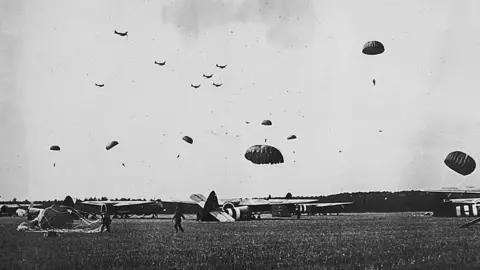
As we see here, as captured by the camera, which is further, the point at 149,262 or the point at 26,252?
the point at 26,252

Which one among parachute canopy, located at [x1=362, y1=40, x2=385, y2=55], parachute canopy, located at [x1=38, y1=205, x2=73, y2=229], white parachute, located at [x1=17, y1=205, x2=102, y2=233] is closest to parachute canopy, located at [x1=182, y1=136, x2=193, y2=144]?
white parachute, located at [x1=17, y1=205, x2=102, y2=233]

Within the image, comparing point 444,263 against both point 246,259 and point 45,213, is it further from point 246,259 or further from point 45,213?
point 45,213

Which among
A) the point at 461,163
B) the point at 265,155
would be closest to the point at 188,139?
the point at 265,155

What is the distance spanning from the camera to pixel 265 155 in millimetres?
38688

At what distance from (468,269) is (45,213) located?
2102 centimetres

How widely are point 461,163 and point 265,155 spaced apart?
12447 millimetres

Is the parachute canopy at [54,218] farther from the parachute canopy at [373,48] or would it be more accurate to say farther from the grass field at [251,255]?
the parachute canopy at [373,48]

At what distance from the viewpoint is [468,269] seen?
1209 centimetres

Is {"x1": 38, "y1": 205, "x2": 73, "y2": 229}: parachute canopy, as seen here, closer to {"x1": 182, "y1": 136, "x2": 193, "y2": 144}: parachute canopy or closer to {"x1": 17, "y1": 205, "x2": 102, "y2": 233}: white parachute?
{"x1": 17, "y1": 205, "x2": 102, "y2": 233}: white parachute

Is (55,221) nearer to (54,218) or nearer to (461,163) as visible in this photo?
(54,218)

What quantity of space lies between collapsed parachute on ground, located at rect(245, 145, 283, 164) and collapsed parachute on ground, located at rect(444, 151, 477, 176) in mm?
10916

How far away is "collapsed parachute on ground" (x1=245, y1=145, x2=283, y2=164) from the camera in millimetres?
38688

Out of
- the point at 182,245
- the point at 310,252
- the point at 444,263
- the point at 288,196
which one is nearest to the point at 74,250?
the point at 182,245

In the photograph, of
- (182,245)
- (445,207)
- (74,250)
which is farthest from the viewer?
(445,207)
